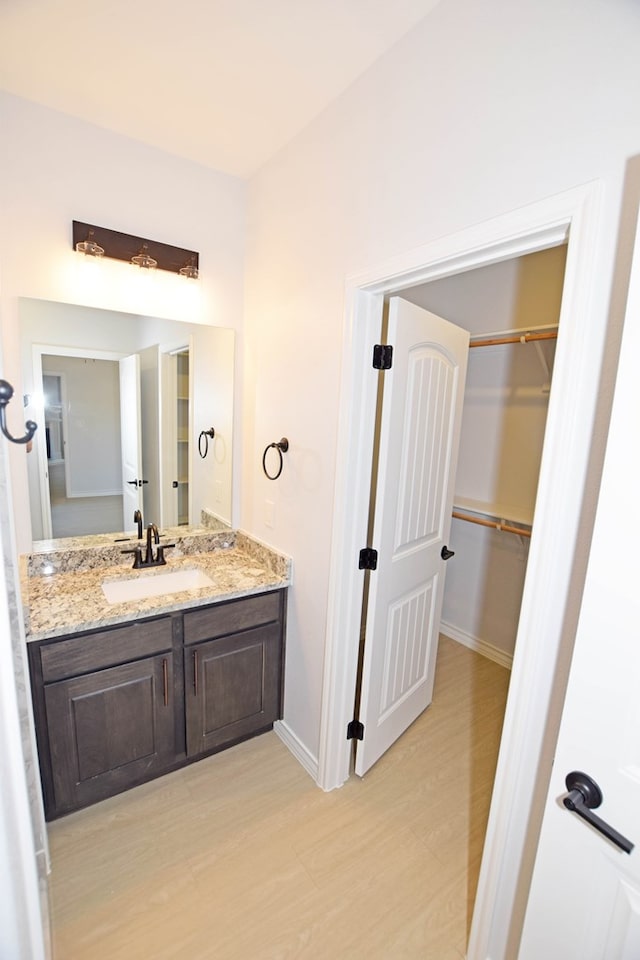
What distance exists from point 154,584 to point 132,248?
5.09 ft

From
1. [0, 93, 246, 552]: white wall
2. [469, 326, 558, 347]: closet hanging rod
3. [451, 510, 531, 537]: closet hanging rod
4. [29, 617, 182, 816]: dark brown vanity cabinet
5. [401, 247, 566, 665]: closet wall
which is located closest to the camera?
[29, 617, 182, 816]: dark brown vanity cabinet

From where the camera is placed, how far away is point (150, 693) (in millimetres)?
1737

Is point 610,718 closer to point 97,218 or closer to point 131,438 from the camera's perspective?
point 131,438

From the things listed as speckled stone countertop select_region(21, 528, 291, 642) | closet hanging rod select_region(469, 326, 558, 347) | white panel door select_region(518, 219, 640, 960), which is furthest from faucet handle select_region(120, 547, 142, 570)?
closet hanging rod select_region(469, 326, 558, 347)

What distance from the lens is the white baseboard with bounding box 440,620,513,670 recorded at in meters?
2.87

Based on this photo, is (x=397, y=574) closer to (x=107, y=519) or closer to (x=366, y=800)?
(x=366, y=800)

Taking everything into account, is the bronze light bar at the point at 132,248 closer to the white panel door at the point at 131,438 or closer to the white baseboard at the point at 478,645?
the white panel door at the point at 131,438

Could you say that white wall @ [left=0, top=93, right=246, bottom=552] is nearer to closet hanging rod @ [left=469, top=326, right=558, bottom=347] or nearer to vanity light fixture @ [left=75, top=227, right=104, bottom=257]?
vanity light fixture @ [left=75, top=227, right=104, bottom=257]

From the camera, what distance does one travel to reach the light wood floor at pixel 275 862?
1323 mm

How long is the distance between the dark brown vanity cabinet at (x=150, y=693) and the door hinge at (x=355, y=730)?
1.43 feet

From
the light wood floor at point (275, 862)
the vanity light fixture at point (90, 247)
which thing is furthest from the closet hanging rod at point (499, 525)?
the vanity light fixture at point (90, 247)

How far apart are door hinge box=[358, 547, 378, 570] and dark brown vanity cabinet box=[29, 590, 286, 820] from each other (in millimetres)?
525

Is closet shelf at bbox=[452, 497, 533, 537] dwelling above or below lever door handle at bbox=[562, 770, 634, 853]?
above

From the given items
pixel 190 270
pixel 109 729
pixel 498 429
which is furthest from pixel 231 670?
pixel 498 429
